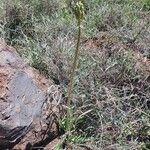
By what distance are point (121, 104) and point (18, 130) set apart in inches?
32.7

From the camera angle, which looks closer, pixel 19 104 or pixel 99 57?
pixel 19 104

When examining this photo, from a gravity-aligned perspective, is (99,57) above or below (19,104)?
above

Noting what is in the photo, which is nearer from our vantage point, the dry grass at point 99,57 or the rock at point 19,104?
the rock at point 19,104

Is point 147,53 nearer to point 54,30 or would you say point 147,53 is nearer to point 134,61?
point 134,61

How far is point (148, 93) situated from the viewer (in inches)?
121

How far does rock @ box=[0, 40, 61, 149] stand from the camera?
2459 mm

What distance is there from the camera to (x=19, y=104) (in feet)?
8.32

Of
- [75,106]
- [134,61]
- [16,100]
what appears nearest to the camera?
[16,100]

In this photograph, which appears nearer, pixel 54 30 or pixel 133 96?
pixel 133 96

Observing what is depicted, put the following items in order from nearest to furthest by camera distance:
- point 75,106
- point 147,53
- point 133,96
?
point 75,106
point 133,96
point 147,53

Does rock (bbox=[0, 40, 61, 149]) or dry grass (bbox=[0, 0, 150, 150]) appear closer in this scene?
rock (bbox=[0, 40, 61, 149])

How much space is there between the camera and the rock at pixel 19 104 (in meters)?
2.46

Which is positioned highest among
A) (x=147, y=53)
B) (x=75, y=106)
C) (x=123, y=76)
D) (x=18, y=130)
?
(x=147, y=53)

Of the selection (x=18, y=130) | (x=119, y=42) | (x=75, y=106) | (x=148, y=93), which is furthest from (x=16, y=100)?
(x=119, y=42)
